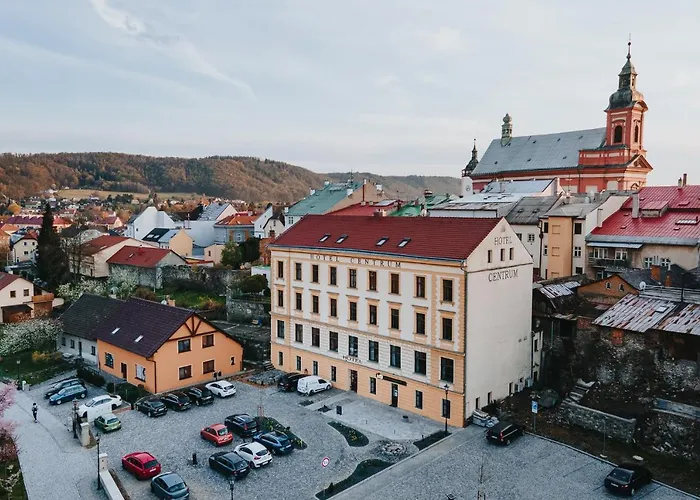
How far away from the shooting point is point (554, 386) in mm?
33844

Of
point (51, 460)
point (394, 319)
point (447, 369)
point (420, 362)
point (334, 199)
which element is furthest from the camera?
point (334, 199)

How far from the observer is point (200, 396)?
33625mm

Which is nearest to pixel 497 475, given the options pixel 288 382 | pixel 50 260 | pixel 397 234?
pixel 288 382

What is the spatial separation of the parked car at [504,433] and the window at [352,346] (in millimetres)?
10361

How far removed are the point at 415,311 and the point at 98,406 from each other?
18956 mm

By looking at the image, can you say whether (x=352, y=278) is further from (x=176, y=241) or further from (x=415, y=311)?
(x=176, y=241)

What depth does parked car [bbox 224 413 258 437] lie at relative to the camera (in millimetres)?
28919

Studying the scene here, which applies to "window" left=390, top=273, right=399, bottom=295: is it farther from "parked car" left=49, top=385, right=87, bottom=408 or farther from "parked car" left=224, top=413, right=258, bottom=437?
Answer: "parked car" left=49, top=385, right=87, bottom=408

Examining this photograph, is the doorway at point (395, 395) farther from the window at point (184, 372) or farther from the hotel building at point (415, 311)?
the window at point (184, 372)

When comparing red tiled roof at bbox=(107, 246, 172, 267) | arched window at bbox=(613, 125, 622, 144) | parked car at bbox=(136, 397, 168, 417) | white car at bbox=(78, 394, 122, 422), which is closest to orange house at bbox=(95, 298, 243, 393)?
parked car at bbox=(136, 397, 168, 417)

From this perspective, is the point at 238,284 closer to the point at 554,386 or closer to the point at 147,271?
the point at 147,271

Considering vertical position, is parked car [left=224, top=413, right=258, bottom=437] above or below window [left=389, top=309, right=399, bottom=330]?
below

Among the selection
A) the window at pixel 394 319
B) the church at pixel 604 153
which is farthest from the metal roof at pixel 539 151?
the window at pixel 394 319

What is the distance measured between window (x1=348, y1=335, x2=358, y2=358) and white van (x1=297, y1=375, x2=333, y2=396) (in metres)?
2.57
